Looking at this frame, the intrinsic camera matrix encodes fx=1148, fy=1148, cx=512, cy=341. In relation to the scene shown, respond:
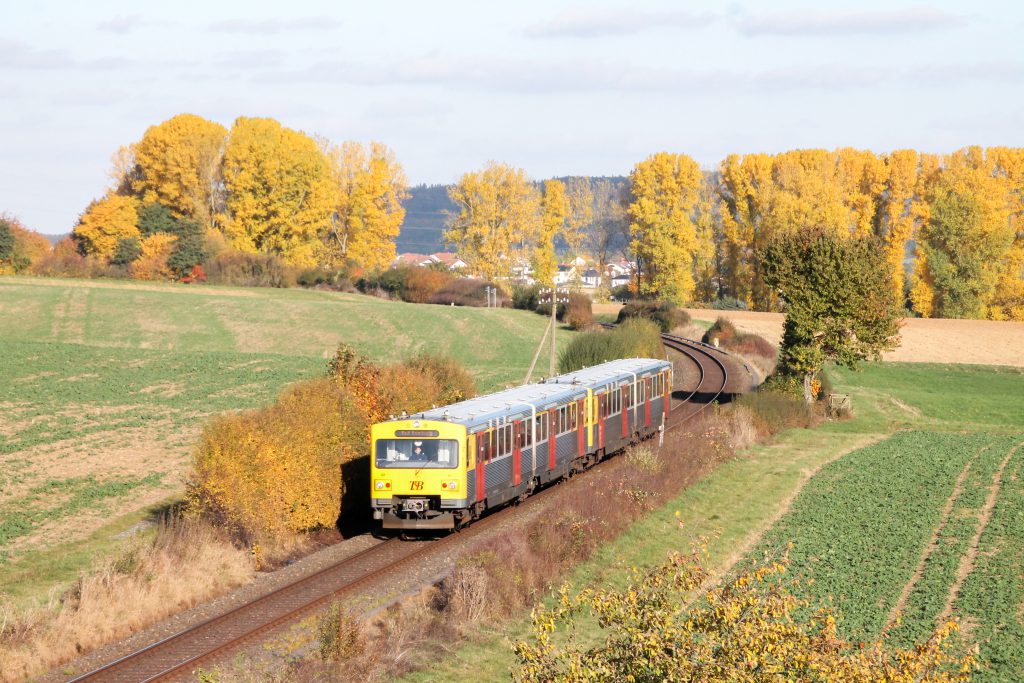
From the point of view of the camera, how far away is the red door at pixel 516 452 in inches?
1005

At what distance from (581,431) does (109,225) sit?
75.5m

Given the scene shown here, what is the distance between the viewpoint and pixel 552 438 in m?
27.8

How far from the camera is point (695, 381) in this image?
191 feet

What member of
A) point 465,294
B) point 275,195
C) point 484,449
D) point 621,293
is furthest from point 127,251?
point 484,449

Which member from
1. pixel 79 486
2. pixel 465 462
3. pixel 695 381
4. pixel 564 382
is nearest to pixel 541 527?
pixel 465 462

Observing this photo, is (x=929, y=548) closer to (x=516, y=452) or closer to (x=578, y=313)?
(x=516, y=452)

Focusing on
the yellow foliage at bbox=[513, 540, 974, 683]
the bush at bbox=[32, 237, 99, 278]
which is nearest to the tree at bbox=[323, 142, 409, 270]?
the bush at bbox=[32, 237, 99, 278]

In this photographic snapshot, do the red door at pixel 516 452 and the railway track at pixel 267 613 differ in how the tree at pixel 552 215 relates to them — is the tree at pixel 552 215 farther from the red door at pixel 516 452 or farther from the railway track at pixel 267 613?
the railway track at pixel 267 613

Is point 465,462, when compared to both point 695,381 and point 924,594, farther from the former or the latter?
point 695,381

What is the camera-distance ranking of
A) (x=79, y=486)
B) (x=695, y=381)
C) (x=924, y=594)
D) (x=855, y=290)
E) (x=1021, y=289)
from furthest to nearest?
(x=1021, y=289), (x=695, y=381), (x=855, y=290), (x=79, y=486), (x=924, y=594)

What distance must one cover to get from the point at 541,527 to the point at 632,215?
273ft

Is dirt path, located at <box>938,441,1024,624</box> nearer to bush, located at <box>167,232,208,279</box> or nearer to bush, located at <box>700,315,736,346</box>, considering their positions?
bush, located at <box>700,315,736,346</box>

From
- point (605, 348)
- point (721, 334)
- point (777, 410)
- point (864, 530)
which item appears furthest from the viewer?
point (721, 334)

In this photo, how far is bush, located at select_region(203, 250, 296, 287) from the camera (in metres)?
92.8
